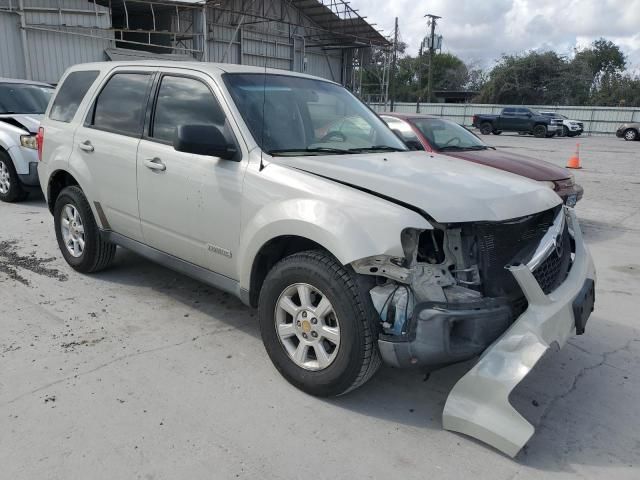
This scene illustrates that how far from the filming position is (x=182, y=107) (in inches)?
160

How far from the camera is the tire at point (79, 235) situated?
4902mm

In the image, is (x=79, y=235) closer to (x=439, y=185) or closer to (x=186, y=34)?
(x=439, y=185)

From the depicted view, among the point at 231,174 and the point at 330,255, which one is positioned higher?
the point at 231,174

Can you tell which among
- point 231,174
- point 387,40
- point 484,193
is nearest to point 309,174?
point 231,174

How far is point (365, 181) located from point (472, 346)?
1.07 metres

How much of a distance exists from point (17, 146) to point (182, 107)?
16.9 ft

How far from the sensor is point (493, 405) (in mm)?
2805

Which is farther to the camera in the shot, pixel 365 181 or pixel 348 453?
pixel 365 181

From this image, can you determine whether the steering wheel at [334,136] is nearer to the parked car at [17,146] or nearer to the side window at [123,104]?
the side window at [123,104]

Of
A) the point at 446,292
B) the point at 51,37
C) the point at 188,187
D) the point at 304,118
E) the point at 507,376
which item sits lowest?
the point at 507,376

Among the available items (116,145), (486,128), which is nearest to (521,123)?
(486,128)

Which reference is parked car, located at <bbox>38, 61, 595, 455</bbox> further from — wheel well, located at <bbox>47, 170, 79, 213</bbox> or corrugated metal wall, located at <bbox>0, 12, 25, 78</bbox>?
corrugated metal wall, located at <bbox>0, 12, 25, 78</bbox>

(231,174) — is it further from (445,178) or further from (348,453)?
(348,453)

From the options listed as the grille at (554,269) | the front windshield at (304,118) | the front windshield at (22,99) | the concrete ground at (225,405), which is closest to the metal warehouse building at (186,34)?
the front windshield at (22,99)
